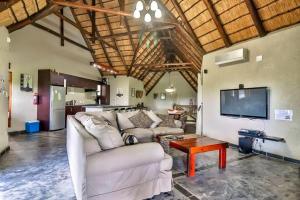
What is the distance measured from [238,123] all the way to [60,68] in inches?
289

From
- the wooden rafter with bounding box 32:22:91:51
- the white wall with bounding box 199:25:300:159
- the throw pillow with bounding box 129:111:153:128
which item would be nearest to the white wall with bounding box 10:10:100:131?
the wooden rafter with bounding box 32:22:91:51

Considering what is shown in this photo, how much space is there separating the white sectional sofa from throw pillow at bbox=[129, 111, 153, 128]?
2512 millimetres

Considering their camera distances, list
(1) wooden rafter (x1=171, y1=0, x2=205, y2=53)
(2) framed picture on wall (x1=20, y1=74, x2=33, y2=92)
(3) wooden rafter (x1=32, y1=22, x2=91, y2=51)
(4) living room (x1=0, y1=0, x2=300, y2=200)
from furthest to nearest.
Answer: (3) wooden rafter (x1=32, y1=22, x2=91, y2=51) → (2) framed picture on wall (x1=20, y1=74, x2=33, y2=92) → (1) wooden rafter (x1=171, y1=0, x2=205, y2=53) → (4) living room (x1=0, y1=0, x2=300, y2=200)

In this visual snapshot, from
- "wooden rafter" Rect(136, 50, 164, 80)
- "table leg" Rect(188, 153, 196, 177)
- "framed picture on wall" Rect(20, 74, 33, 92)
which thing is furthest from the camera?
"wooden rafter" Rect(136, 50, 164, 80)

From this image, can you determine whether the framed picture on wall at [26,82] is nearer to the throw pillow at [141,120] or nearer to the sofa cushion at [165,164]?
the throw pillow at [141,120]

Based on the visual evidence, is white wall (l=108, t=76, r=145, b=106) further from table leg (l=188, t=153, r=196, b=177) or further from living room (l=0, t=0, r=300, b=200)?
table leg (l=188, t=153, r=196, b=177)

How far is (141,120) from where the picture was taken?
5.07m

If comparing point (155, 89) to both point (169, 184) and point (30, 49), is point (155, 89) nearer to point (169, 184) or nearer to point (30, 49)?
point (30, 49)

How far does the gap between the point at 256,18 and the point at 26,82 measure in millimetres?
7300

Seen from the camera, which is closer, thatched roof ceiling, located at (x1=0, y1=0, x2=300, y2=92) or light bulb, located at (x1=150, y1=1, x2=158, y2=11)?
light bulb, located at (x1=150, y1=1, x2=158, y2=11)

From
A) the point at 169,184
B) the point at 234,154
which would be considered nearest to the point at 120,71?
the point at 234,154

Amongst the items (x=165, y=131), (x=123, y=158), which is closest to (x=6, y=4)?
(x=123, y=158)

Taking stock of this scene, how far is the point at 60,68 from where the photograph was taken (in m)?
8.26

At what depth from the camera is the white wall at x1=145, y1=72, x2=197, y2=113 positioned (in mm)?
15312
